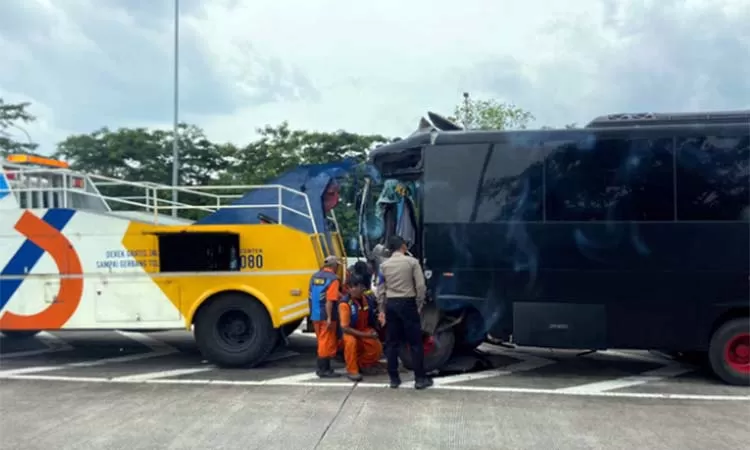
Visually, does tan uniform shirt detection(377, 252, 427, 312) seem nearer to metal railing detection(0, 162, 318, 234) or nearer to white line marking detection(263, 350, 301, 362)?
metal railing detection(0, 162, 318, 234)

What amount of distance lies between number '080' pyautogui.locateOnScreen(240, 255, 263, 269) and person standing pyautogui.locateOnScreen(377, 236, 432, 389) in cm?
176

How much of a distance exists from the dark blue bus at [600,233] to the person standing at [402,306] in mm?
494

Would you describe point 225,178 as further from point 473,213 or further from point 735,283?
point 735,283

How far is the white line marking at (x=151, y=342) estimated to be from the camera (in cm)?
1064

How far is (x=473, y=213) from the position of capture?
8.27 metres

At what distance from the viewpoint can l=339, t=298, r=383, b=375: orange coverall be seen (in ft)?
27.8

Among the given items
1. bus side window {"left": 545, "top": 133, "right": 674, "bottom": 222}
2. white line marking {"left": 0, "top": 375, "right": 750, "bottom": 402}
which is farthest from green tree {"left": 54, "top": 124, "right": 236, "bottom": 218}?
bus side window {"left": 545, "top": 133, "right": 674, "bottom": 222}

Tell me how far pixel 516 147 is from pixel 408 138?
1.34 metres

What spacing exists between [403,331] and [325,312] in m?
1.01

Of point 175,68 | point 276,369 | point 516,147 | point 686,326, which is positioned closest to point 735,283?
point 686,326

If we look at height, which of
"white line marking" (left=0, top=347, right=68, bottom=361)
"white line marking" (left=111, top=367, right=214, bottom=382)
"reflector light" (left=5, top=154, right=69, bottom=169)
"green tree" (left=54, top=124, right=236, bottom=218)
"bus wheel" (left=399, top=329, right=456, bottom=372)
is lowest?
"white line marking" (left=111, top=367, right=214, bottom=382)

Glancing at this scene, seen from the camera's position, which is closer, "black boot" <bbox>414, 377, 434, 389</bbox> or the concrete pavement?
the concrete pavement

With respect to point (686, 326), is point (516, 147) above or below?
above

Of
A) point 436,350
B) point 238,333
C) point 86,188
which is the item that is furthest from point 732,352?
point 86,188
